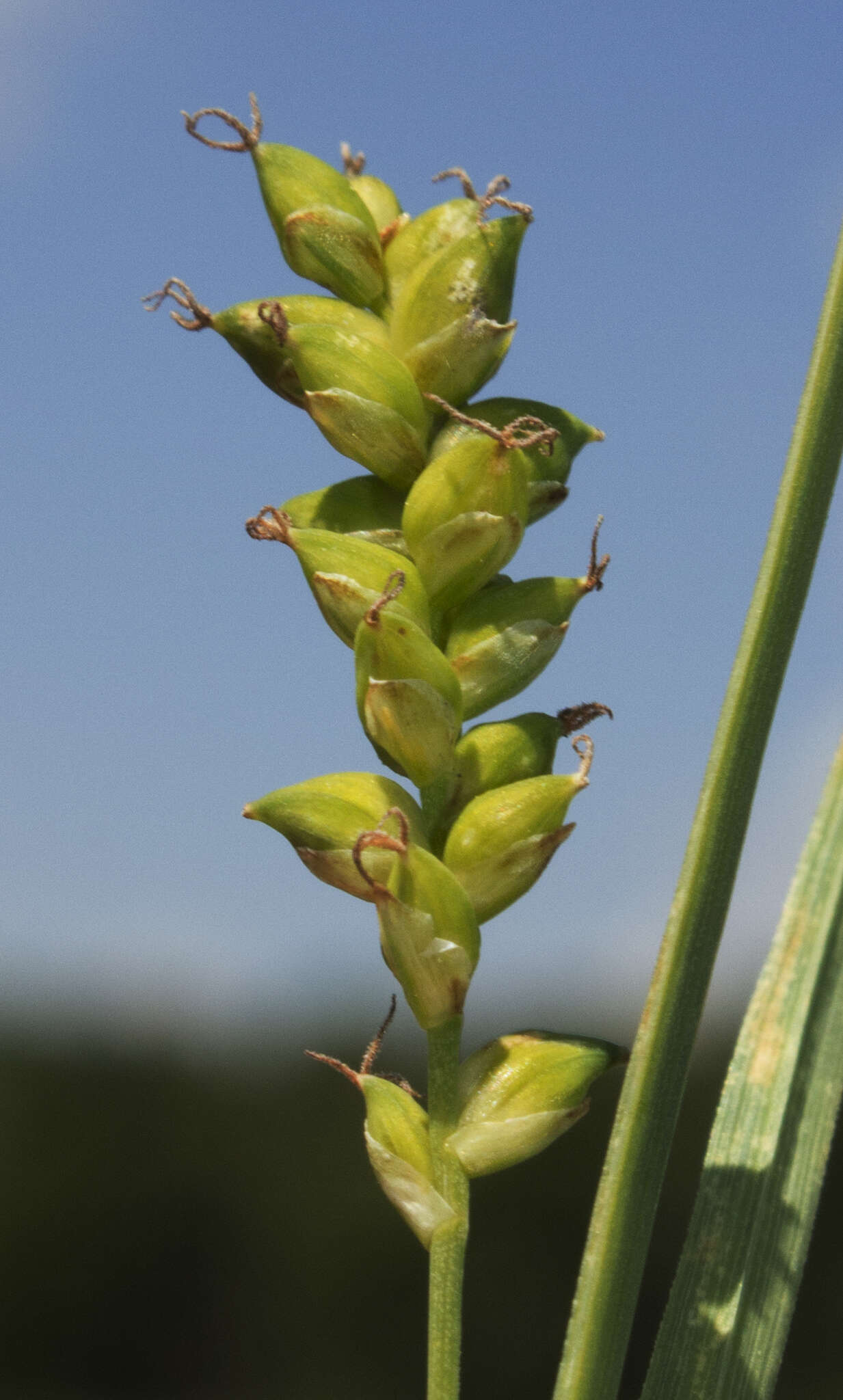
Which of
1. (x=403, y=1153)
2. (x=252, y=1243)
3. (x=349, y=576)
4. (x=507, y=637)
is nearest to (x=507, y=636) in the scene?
(x=507, y=637)

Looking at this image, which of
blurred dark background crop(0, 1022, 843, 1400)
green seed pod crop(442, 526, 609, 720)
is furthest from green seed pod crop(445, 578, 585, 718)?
blurred dark background crop(0, 1022, 843, 1400)

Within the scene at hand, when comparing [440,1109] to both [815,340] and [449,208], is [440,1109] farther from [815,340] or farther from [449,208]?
[449,208]

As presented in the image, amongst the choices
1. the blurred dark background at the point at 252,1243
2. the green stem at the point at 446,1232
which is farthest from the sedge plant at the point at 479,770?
the blurred dark background at the point at 252,1243

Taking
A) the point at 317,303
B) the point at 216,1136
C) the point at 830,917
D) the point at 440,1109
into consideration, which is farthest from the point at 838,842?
the point at 216,1136

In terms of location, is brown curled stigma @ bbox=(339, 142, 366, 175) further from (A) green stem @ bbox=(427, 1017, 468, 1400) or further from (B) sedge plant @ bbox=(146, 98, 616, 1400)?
(A) green stem @ bbox=(427, 1017, 468, 1400)

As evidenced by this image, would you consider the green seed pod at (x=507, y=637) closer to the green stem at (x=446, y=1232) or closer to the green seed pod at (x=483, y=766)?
the green seed pod at (x=483, y=766)
